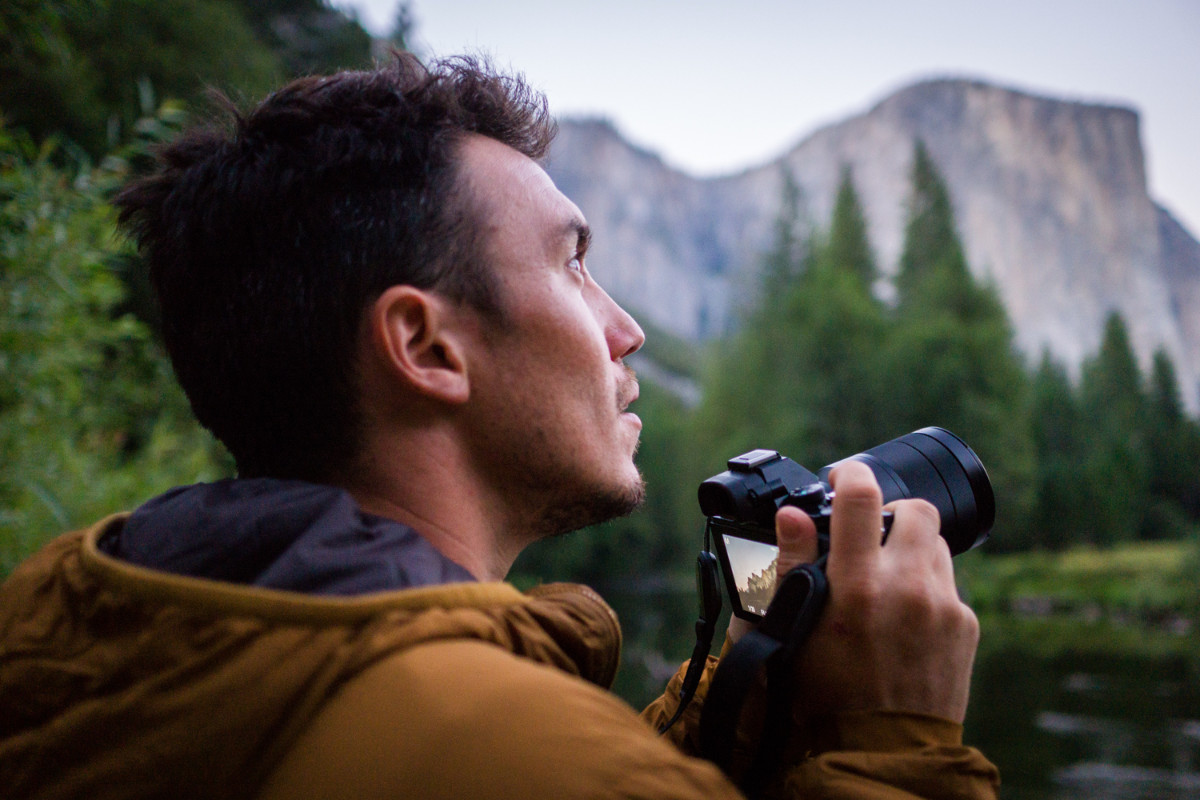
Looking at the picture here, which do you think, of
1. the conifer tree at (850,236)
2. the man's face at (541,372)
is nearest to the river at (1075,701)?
the man's face at (541,372)

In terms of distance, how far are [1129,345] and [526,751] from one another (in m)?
31.8

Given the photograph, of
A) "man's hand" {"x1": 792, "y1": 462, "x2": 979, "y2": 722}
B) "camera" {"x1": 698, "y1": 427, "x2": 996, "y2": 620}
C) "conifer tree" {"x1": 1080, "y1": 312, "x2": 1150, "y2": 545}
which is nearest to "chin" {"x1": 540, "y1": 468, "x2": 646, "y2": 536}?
"camera" {"x1": 698, "y1": 427, "x2": 996, "y2": 620}

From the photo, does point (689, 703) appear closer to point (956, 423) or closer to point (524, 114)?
point (524, 114)

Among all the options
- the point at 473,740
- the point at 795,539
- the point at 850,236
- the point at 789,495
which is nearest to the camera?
the point at 473,740

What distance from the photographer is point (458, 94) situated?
1231 mm

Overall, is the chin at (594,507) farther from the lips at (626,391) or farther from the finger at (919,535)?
the finger at (919,535)

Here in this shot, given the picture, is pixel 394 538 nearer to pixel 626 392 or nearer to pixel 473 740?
pixel 473 740

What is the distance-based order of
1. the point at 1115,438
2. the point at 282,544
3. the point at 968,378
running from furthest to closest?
1. the point at 1115,438
2. the point at 968,378
3. the point at 282,544

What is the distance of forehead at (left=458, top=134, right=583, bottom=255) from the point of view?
113 centimetres

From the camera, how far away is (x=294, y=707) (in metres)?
0.66

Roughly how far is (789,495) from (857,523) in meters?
0.25

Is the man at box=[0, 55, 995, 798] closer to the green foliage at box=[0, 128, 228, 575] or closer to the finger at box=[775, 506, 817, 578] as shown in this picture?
the finger at box=[775, 506, 817, 578]

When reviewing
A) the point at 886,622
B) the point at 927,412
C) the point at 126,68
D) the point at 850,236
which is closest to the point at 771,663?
the point at 886,622

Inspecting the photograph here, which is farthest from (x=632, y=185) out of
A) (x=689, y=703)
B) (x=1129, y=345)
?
(x=689, y=703)
